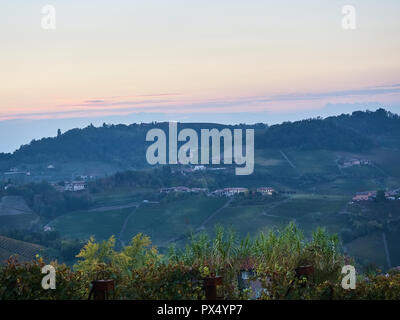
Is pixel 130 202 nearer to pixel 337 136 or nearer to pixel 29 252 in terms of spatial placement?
pixel 29 252

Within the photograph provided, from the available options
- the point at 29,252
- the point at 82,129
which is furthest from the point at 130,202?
the point at 82,129

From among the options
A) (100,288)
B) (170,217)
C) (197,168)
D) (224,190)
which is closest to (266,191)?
(224,190)

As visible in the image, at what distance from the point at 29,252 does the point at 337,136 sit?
142 ft

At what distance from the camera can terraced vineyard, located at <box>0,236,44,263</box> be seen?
39719 millimetres

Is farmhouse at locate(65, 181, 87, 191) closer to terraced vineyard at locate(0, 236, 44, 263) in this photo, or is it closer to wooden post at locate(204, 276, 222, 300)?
terraced vineyard at locate(0, 236, 44, 263)

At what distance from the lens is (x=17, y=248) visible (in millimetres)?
41031

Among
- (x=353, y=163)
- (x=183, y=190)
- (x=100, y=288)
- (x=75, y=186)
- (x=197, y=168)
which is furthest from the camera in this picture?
(x=197, y=168)

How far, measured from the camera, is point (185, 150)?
→ 70750 millimetres

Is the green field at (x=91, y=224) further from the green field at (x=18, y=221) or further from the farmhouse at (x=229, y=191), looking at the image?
the farmhouse at (x=229, y=191)

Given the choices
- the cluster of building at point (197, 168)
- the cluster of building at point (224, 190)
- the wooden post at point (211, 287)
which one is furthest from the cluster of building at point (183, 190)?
the wooden post at point (211, 287)

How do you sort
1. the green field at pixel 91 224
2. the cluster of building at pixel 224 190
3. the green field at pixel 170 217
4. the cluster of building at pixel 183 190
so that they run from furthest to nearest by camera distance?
the cluster of building at pixel 183 190 < the cluster of building at pixel 224 190 < the green field at pixel 91 224 < the green field at pixel 170 217

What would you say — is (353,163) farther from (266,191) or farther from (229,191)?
(229,191)

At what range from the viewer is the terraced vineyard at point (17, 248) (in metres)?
39.7

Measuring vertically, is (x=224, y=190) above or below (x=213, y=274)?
below
